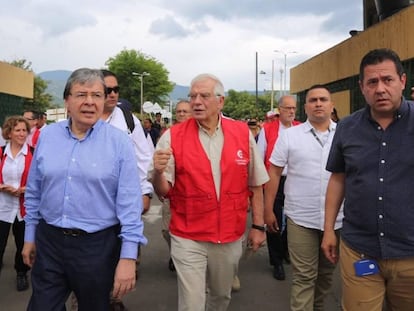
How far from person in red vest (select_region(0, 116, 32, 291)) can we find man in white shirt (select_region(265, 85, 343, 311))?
278 cm

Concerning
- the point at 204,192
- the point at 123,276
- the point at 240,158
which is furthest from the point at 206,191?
the point at 123,276

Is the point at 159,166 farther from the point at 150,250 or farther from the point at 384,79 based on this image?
the point at 150,250

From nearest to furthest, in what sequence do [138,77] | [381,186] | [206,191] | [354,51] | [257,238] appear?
1. [381,186]
2. [206,191]
3. [257,238]
4. [354,51]
5. [138,77]

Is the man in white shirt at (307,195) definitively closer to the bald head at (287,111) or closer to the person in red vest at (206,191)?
the person in red vest at (206,191)

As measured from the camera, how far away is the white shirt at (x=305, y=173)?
13.3ft

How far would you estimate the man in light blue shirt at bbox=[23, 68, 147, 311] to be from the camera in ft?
9.33

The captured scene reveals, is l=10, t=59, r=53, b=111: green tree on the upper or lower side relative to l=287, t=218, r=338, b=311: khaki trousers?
upper

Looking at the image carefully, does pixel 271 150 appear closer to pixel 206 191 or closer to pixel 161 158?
pixel 206 191

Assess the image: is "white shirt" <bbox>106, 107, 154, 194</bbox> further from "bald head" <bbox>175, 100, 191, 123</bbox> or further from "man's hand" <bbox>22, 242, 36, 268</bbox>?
"bald head" <bbox>175, 100, 191, 123</bbox>

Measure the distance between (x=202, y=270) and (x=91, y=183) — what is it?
1143 mm

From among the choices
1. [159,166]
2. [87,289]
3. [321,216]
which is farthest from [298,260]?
[87,289]

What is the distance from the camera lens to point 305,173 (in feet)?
13.5

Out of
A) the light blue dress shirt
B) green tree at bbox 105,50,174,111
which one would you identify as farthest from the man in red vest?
green tree at bbox 105,50,174,111

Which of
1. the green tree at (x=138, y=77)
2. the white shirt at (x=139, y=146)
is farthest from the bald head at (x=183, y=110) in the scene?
the green tree at (x=138, y=77)
